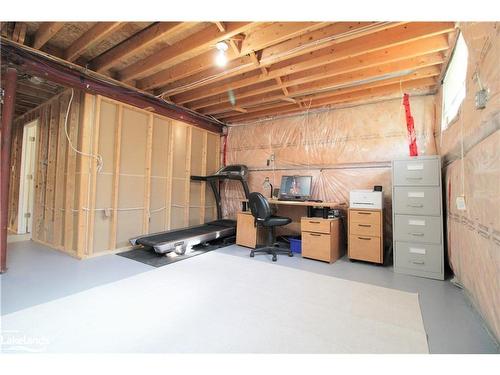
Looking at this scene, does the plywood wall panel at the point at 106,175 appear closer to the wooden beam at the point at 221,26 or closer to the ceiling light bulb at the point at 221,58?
the ceiling light bulb at the point at 221,58

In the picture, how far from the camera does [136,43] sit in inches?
94.9

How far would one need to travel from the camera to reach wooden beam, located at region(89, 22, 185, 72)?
7.04ft

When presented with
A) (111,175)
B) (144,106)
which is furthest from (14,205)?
(144,106)

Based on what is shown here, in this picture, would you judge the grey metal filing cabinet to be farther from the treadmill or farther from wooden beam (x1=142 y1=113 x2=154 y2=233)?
wooden beam (x1=142 y1=113 x2=154 y2=233)

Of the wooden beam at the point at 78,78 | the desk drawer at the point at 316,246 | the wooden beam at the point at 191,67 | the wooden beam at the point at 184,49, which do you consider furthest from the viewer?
the desk drawer at the point at 316,246

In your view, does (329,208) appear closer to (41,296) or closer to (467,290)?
(467,290)

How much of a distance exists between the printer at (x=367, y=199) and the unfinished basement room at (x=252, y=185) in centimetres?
2

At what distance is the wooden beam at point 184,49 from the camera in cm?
213

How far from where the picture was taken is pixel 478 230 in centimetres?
156

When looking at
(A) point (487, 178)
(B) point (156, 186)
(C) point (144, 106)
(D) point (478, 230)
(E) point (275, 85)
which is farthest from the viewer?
(B) point (156, 186)

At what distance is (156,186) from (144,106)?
4.35 feet

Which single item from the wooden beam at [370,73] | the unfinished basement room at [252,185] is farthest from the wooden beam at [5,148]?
the wooden beam at [370,73]

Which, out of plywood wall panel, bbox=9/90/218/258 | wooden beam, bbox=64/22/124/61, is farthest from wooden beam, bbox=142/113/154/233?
wooden beam, bbox=64/22/124/61

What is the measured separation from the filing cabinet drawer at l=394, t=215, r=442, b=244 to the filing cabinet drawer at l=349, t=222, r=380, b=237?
221 mm
